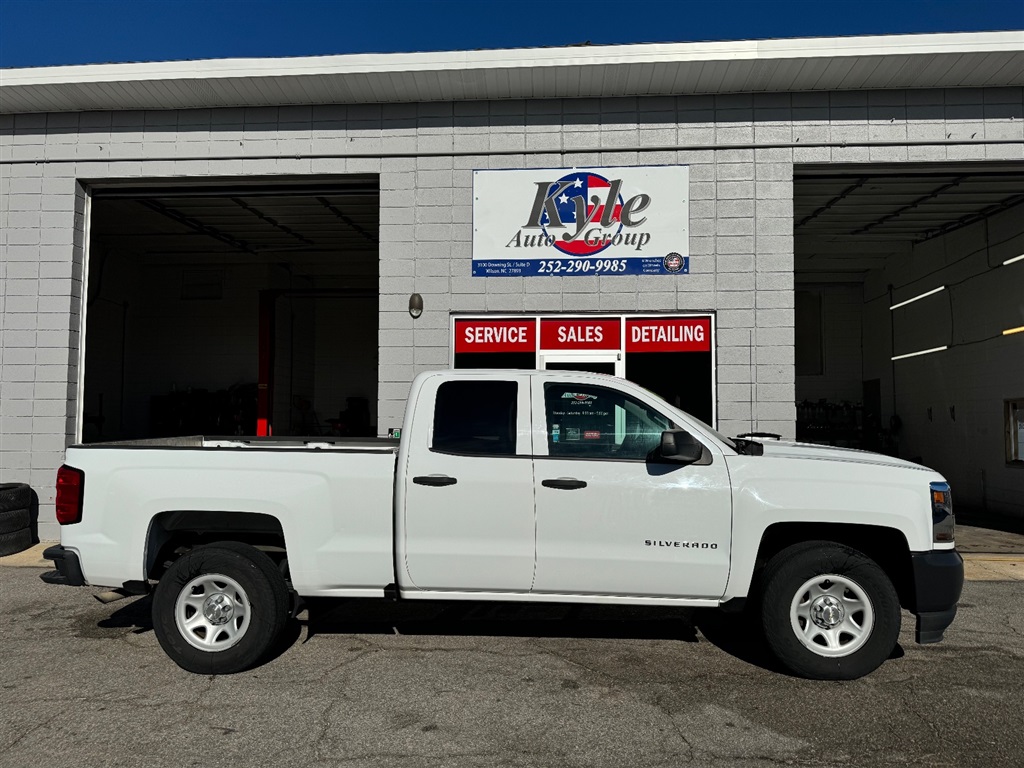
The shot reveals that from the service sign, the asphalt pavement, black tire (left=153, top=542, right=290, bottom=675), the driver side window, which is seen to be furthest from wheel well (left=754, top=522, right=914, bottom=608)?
the service sign

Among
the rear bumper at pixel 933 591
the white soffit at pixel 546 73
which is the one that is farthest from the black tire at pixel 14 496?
the rear bumper at pixel 933 591

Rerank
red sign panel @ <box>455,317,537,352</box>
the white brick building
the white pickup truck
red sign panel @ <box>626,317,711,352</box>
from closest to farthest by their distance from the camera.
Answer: the white pickup truck → the white brick building → red sign panel @ <box>626,317,711,352</box> → red sign panel @ <box>455,317,537,352</box>

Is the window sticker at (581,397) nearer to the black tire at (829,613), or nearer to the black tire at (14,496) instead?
the black tire at (829,613)

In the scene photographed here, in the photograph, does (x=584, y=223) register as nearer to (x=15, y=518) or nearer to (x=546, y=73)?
(x=546, y=73)

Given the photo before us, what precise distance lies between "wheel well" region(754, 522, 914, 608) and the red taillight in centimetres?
441

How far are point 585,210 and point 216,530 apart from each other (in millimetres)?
6520


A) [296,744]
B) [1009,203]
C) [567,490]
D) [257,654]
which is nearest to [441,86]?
[567,490]

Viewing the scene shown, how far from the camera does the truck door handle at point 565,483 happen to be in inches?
199

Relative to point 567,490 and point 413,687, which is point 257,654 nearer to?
point 413,687

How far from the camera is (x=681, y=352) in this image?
33.4 ft

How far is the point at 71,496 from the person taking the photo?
5.24 metres

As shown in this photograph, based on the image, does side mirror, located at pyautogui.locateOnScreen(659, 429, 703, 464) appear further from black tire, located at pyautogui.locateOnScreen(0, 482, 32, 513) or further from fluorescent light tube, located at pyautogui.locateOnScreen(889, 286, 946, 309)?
fluorescent light tube, located at pyautogui.locateOnScreen(889, 286, 946, 309)

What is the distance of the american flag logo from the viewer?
33.5ft

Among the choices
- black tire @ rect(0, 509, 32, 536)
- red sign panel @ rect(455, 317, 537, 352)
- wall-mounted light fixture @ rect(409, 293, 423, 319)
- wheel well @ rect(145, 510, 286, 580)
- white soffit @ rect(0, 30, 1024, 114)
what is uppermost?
white soffit @ rect(0, 30, 1024, 114)
